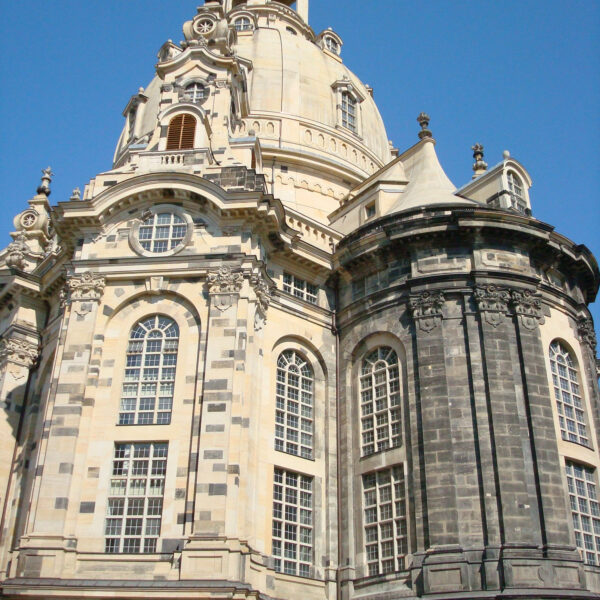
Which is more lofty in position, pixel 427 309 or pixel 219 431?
pixel 427 309

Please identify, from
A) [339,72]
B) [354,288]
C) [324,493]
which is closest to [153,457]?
[324,493]

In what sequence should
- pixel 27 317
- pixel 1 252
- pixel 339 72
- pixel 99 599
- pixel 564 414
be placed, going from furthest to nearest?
pixel 339 72 → pixel 1 252 → pixel 27 317 → pixel 564 414 → pixel 99 599

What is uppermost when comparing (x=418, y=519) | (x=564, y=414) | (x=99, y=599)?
(x=564, y=414)

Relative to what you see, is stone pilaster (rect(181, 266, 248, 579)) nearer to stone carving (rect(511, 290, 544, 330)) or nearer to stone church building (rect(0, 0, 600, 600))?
stone church building (rect(0, 0, 600, 600))

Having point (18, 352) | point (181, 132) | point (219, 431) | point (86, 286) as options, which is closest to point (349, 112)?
point (181, 132)

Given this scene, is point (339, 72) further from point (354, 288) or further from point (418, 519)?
point (418, 519)

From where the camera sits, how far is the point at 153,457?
2644 cm

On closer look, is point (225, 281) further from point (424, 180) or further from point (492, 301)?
point (424, 180)

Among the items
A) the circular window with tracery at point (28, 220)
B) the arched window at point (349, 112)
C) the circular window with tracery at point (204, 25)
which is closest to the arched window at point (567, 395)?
the circular window with tracery at point (204, 25)

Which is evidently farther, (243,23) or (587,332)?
(243,23)

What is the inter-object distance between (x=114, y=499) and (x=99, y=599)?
134 inches

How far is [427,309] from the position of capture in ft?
96.1

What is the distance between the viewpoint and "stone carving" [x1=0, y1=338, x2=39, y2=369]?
33.1 m

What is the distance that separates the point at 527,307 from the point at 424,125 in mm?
12665
